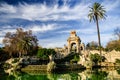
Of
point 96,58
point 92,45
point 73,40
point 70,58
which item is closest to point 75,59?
point 70,58

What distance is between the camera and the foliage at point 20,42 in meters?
60.7

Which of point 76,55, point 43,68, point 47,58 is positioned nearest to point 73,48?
point 76,55

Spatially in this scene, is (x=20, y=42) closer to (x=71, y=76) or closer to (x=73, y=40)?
(x=73, y=40)

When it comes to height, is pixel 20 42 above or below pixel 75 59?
above

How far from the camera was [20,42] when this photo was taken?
60.9 metres

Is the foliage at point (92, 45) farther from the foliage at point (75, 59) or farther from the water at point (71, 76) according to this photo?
the water at point (71, 76)

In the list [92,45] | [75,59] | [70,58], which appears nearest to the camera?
[75,59]

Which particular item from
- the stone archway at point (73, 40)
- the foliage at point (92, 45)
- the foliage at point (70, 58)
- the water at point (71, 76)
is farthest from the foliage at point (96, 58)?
the foliage at point (92, 45)

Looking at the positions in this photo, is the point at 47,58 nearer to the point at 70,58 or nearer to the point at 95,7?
the point at 70,58

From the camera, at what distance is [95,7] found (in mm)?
62094

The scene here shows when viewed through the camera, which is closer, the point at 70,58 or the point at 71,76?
the point at 71,76

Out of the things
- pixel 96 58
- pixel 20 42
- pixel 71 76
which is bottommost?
pixel 71 76

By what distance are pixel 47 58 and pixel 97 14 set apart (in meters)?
15.7

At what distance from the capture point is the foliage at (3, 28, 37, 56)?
60688mm
